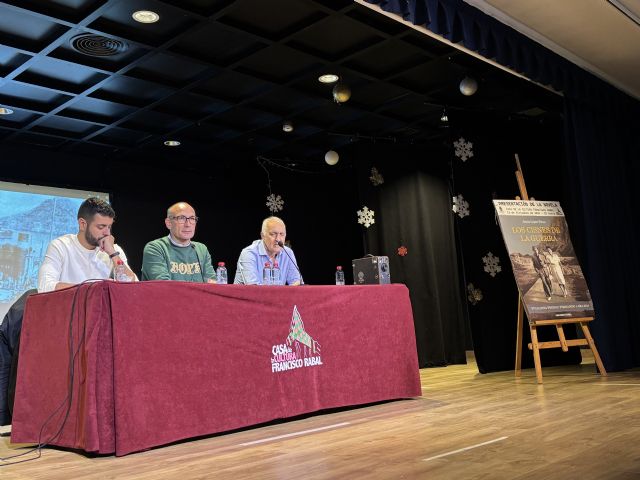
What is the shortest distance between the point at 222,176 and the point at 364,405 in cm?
492

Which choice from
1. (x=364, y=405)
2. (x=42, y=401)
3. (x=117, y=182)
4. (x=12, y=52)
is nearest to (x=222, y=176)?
(x=117, y=182)

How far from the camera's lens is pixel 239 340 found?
9.35 feet

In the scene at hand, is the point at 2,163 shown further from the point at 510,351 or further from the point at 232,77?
the point at 510,351

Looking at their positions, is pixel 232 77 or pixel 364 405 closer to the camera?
pixel 364 405

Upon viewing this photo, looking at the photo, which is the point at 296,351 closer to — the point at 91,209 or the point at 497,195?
the point at 91,209

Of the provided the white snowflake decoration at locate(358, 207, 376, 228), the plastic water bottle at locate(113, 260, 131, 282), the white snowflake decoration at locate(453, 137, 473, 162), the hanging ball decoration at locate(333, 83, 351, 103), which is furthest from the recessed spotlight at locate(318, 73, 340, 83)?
the plastic water bottle at locate(113, 260, 131, 282)

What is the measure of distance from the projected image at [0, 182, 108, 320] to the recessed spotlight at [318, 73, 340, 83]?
10.5 feet

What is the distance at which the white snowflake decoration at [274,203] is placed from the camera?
25.5ft

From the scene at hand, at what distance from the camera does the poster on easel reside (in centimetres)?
458

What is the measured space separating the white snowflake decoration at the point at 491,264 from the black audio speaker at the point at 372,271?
192 centimetres

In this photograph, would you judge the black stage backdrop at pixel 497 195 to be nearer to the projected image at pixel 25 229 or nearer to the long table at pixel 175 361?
the long table at pixel 175 361

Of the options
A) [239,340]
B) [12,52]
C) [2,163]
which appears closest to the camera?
[239,340]

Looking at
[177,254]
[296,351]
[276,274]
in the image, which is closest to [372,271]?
[276,274]

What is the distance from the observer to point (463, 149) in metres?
5.57
